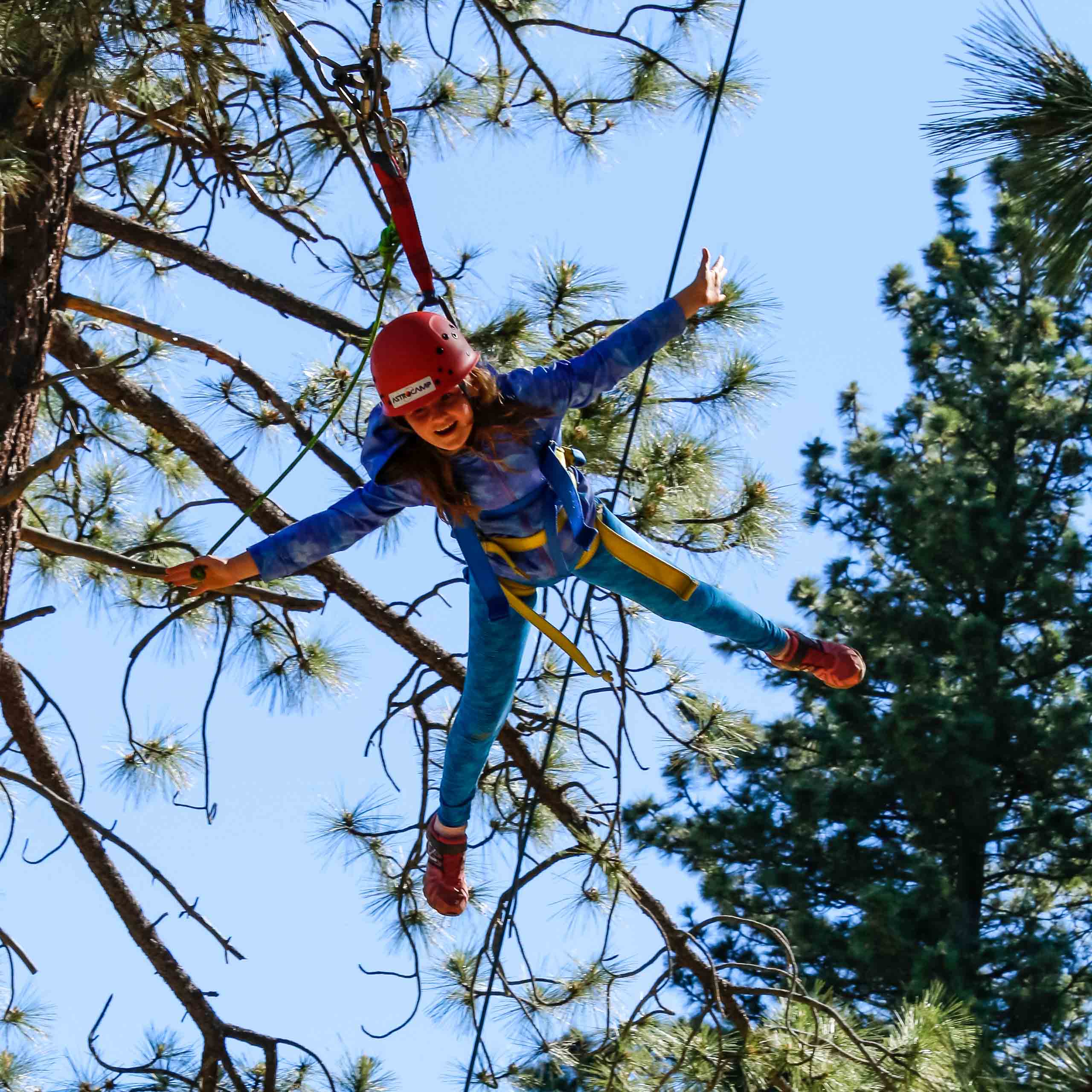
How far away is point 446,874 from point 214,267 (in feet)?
5.67

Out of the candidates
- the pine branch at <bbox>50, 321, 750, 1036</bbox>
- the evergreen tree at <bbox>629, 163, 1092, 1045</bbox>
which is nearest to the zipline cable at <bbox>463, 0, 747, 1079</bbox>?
the pine branch at <bbox>50, 321, 750, 1036</bbox>

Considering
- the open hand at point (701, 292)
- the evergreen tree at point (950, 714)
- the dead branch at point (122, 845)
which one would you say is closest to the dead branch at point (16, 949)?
the dead branch at point (122, 845)

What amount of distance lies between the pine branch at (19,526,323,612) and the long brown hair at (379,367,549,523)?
1.73 ft

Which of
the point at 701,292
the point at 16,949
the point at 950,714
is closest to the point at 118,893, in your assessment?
the point at 16,949

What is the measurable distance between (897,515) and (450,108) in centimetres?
706

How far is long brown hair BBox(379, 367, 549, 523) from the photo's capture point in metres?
2.78

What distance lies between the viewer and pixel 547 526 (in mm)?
2871

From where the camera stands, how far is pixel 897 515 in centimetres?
1105

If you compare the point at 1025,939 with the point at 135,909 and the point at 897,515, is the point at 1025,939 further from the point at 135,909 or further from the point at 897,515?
the point at 135,909

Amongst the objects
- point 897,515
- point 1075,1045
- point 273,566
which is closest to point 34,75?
point 273,566

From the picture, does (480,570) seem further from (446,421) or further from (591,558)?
(446,421)

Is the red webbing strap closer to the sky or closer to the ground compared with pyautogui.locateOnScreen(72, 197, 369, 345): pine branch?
closer to the ground

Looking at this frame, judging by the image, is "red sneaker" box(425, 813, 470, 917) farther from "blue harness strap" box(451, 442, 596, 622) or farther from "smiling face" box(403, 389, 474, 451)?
"smiling face" box(403, 389, 474, 451)

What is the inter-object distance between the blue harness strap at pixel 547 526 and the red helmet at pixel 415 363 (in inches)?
10.5
